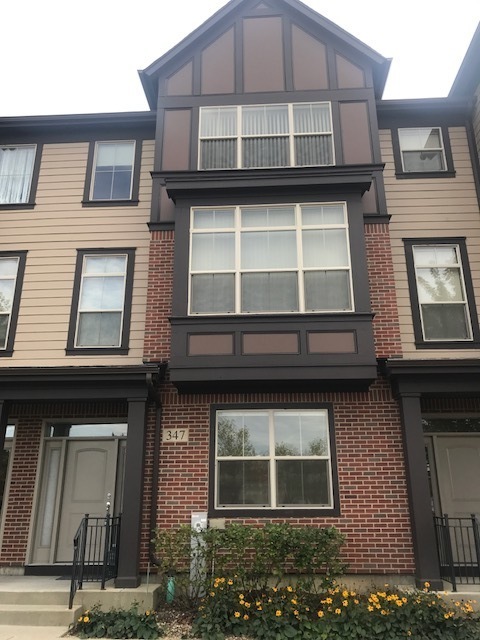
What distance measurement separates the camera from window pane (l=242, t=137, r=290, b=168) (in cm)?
950

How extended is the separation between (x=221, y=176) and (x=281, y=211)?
1238 mm

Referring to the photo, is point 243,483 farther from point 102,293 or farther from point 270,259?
point 102,293

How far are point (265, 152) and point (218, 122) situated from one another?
1.20m

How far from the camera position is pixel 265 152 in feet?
31.5

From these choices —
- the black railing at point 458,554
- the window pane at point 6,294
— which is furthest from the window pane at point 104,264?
the black railing at point 458,554

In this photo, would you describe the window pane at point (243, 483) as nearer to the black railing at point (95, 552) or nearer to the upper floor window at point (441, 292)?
the black railing at point (95, 552)

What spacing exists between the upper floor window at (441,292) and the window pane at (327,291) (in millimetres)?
1536

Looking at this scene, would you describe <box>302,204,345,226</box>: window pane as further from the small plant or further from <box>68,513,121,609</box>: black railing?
the small plant

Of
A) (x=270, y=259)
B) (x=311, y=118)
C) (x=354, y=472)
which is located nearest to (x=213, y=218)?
(x=270, y=259)

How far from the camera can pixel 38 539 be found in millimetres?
8797

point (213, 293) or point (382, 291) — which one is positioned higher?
point (382, 291)

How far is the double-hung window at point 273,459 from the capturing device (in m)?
7.95

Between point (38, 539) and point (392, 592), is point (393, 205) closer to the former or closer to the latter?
point (392, 592)

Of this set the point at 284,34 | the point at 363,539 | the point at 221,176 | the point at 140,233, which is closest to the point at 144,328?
the point at 140,233
